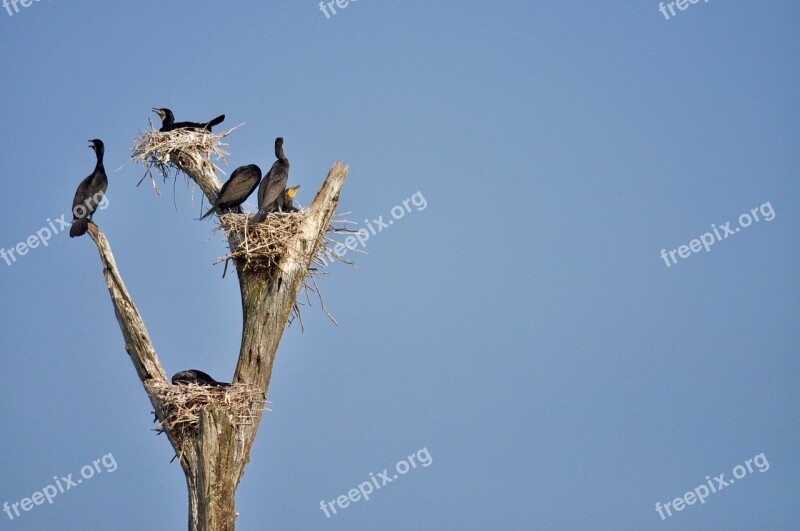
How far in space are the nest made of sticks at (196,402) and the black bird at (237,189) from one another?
219 cm

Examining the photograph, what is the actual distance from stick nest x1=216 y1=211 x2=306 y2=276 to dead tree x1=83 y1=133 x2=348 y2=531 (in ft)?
0.14

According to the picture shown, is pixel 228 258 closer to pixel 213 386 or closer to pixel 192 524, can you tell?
pixel 213 386

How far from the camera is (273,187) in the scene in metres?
11.2

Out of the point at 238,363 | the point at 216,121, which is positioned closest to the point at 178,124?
the point at 216,121

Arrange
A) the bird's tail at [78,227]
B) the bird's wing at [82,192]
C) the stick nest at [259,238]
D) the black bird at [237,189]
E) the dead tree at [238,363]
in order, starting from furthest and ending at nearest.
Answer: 1. the bird's wing at [82,192]
2. the bird's tail at [78,227]
3. the black bird at [237,189]
4. the stick nest at [259,238]
5. the dead tree at [238,363]

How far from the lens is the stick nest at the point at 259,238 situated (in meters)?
10.1

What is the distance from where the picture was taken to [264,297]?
10.2 m

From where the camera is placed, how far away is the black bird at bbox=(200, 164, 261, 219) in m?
10.8

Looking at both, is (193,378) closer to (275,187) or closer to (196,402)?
(196,402)

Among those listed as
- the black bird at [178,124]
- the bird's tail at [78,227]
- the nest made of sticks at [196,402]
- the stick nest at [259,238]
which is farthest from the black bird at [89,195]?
Answer: the nest made of sticks at [196,402]

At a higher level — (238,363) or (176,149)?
(176,149)

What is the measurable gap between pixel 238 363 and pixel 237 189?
2.08m

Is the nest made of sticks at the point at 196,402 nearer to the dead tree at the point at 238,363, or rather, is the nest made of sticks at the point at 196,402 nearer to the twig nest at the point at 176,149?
the dead tree at the point at 238,363

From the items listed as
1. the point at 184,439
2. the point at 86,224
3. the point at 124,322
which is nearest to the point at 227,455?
the point at 184,439
